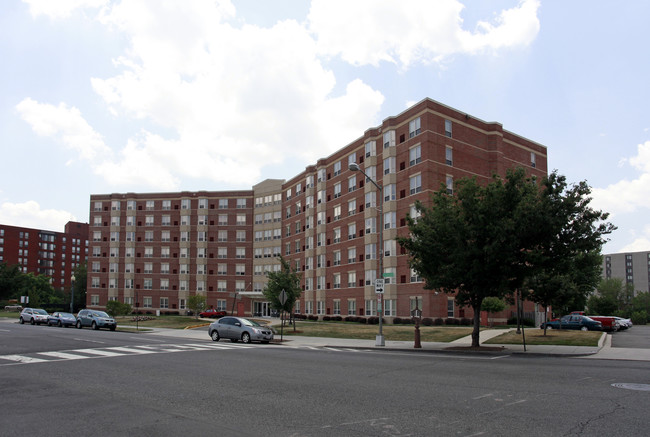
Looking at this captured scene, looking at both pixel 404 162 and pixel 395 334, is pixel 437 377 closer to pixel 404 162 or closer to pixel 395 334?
pixel 395 334

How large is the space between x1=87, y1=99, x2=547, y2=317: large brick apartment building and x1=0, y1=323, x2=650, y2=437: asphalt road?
13665 millimetres

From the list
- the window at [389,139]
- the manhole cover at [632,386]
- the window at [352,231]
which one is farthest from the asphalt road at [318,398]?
the window at [352,231]

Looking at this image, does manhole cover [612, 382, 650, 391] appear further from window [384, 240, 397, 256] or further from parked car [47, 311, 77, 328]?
parked car [47, 311, 77, 328]

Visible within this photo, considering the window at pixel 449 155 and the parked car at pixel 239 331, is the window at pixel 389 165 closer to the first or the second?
the window at pixel 449 155

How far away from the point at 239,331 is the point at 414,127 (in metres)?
29.7

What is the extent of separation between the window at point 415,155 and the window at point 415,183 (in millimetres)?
1509

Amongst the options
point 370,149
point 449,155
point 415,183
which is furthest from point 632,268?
point 415,183

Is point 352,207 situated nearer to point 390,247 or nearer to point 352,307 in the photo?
point 390,247

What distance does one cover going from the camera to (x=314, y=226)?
224 feet

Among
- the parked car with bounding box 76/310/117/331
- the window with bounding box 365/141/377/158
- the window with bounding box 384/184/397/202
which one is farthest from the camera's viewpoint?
the window with bounding box 365/141/377/158

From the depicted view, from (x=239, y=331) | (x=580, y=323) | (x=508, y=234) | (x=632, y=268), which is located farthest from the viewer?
(x=632, y=268)

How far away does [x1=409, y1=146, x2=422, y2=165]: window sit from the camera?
48.0m

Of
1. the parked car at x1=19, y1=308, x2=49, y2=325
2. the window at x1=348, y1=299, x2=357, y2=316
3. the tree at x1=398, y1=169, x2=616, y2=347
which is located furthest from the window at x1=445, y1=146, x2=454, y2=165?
the parked car at x1=19, y1=308, x2=49, y2=325

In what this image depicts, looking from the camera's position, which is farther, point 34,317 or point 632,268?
point 632,268
